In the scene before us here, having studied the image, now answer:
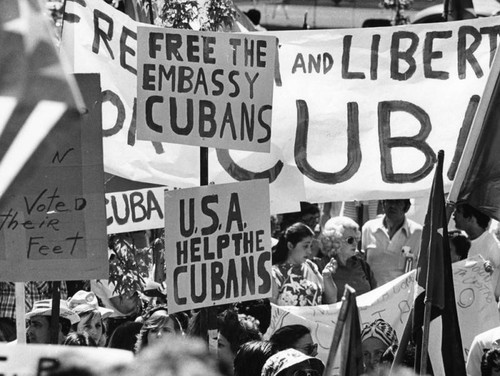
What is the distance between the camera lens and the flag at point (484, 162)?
6.31 meters

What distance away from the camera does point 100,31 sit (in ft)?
25.5

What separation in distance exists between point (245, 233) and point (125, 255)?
59.3 inches

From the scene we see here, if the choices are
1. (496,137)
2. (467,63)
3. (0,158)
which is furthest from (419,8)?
(0,158)

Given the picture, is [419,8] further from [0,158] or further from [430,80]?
[0,158]

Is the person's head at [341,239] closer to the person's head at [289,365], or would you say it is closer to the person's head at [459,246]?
the person's head at [459,246]

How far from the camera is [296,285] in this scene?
26.8ft

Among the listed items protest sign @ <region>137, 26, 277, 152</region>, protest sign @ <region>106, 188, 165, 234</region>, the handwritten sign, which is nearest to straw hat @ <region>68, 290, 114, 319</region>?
protest sign @ <region>106, 188, 165, 234</region>

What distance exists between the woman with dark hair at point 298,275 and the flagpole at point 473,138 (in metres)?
1.93

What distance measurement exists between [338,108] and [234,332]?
5.16ft

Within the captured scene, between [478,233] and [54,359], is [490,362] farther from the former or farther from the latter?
[54,359]

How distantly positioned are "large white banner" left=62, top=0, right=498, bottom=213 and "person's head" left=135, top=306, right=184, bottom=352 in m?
1.00

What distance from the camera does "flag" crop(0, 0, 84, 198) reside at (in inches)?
139

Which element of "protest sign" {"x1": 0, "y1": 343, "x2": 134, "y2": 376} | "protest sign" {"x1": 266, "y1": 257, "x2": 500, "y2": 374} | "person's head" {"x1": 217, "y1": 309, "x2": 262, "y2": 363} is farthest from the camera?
"protest sign" {"x1": 266, "y1": 257, "x2": 500, "y2": 374}

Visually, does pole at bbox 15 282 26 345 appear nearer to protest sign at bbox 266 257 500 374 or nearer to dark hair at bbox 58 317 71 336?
dark hair at bbox 58 317 71 336
